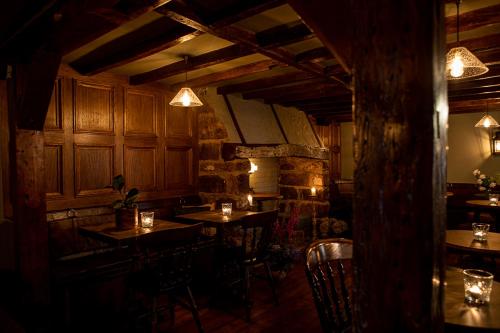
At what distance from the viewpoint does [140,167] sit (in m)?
4.45

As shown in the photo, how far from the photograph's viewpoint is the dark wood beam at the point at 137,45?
279 centimetres

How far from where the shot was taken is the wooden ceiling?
7.23ft

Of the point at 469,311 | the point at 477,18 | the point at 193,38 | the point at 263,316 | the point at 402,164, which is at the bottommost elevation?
the point at 263,316

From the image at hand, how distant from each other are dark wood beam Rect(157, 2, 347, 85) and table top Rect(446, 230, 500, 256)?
6.78 ft

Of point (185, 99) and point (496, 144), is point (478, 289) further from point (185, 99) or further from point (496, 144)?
point (496, 144)

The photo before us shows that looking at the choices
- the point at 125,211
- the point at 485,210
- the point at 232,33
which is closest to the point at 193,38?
the point at 232,33

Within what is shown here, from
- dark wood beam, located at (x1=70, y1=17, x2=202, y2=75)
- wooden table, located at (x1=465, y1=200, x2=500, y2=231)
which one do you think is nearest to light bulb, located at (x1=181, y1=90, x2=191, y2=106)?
dark wood beam, located at (x1=70, y1=17, x2=202, y2=75)

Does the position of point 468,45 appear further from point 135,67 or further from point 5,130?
point 5,130

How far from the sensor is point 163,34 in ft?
9.56

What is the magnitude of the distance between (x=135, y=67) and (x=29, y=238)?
217cm

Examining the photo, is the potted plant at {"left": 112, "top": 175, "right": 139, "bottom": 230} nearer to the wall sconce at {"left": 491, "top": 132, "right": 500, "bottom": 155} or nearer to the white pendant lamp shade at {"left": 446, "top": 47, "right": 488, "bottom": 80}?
the white pendant lamp shade at {"left": 446, "top": 47, "right": 488, "bottom": 80}

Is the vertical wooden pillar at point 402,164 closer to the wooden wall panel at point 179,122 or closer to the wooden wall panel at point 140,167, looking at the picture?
the wooden wall panel at point 140,167

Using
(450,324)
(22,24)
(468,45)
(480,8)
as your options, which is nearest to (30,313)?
(22,24)

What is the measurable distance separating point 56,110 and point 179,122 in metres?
1.60
